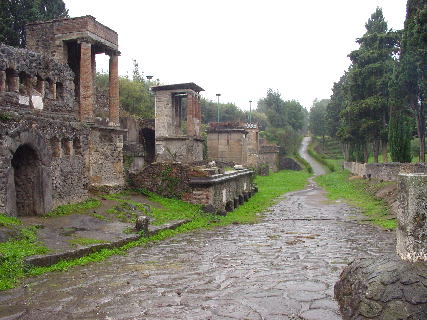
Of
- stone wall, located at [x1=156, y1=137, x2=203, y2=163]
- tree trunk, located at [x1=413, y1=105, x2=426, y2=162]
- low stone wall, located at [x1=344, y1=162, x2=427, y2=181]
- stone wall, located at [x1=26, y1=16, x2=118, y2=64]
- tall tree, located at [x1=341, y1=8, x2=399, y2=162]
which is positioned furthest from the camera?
tall tree, located at [x1=341, y1=8, x2=399, y2=162]

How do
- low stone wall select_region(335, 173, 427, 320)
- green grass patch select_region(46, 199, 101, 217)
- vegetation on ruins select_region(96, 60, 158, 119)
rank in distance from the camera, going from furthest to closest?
vegetation on ruins select_region(96, 60, 158, 119) → green grass patch select_region(46, 199, 101, 217) → low stone wall select_region(335, 173, 427, 320)

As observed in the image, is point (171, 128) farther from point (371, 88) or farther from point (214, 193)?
point (371, 88)

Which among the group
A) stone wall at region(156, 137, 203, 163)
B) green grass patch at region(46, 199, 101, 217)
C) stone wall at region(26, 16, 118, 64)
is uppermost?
stone wall at region(26, 16, 118, 64)

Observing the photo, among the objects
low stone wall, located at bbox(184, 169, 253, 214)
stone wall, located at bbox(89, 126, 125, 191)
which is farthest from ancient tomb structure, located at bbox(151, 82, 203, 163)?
low stone wall, located at bbox(184, 169, 253, 214)

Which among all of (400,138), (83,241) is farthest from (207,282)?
(400,138)

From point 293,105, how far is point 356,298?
7813cm

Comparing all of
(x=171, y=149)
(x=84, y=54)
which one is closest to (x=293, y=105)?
(x=171, y=149)

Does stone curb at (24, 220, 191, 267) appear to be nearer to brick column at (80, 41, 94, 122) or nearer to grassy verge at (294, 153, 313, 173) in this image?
brick column at (80, 41, 94, 122)

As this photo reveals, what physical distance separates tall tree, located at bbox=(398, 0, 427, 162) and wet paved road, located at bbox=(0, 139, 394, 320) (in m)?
11.2

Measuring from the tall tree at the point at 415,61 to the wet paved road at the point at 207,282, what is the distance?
36.6 feet

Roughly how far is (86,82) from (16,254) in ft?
40.4

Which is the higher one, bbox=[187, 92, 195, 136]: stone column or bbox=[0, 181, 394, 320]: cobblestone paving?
bbox=[187, 92, 195, 136]: stone column

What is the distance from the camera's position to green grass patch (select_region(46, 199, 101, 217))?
1141 cm

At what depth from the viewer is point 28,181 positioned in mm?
11195
